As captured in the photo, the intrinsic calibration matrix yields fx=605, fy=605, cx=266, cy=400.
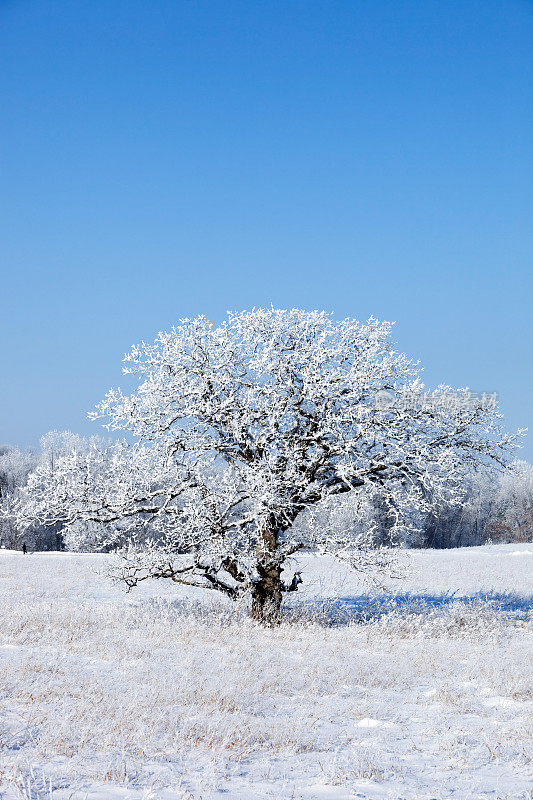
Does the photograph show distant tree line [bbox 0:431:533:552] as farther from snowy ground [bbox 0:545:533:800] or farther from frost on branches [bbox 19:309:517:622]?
snowy ground [bbox 0:545:533:800]

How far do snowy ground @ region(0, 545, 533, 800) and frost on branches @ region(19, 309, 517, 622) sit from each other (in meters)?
1.77

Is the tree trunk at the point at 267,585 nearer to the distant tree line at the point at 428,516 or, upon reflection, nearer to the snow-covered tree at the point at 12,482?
the distant tree line at the point at 428,516

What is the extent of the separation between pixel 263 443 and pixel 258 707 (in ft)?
22.5

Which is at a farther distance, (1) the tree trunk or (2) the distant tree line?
(2) the distant tree line

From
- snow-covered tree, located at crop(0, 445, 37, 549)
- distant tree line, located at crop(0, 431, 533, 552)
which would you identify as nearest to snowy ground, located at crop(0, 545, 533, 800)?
distant tree line, located at crop(0, 431, 533, 552)

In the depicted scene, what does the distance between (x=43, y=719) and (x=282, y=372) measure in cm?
911

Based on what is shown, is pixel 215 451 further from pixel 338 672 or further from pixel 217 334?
pixel 338 672

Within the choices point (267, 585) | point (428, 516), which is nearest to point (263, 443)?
point (267, 585)

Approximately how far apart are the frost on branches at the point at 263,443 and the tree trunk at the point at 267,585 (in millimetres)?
29

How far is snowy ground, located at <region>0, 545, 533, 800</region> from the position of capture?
5.35 metres

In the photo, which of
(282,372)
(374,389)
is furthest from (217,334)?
(374,389)

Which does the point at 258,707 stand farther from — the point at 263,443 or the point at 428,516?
the point at 428,516

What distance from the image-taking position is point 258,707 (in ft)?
24.6

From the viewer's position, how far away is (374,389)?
14.2 m
